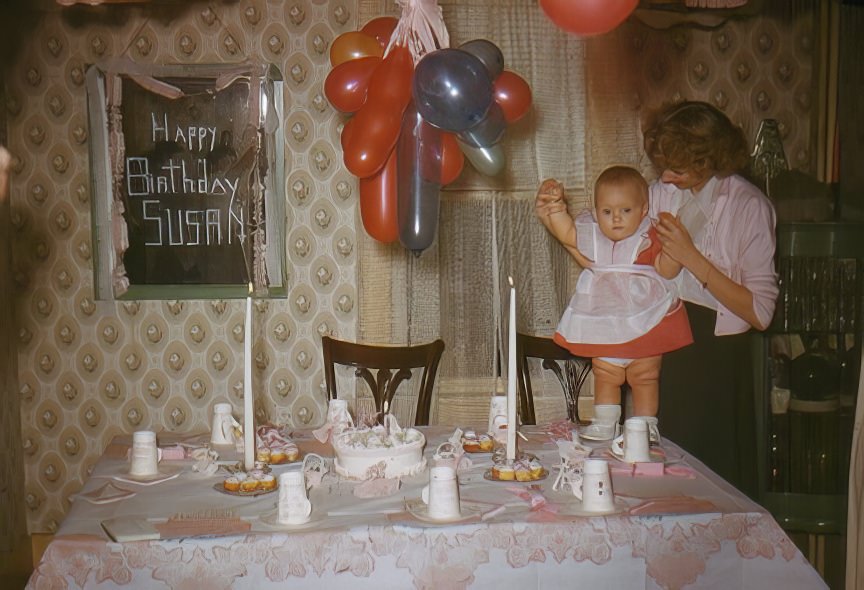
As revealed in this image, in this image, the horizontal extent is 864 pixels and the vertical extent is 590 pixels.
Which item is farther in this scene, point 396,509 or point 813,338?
point 813,338

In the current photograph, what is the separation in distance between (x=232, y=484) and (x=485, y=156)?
1.05m

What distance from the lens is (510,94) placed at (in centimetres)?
232

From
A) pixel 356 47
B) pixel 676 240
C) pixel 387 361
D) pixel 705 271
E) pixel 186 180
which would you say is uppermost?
pixel 356 47

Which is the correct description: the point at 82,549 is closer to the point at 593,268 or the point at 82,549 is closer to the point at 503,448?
the point at 503,448

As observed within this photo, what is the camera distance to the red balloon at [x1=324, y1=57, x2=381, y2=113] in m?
2.28

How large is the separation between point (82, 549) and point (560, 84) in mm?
2191

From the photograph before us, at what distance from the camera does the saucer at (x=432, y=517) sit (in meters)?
1.64

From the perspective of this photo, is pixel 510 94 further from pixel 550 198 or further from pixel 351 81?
pixel 550 198

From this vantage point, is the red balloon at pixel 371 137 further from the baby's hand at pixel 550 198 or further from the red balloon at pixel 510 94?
the baby's hand at pixel 550 198

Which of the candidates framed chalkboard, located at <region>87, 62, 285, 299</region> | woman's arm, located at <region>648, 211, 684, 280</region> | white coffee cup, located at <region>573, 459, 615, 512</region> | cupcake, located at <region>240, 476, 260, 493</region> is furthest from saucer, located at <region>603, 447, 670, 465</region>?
framed chalkboard, located at <region>87, 62, 285, 299</region>

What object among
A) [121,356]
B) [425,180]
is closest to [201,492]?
[425,180]

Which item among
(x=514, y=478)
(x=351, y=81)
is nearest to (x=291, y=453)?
(x=514, y=478)

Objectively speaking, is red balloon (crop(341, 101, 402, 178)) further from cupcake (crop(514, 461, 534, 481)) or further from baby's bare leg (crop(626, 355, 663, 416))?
baby's bare leg (crop(626, 355, 663, 416))

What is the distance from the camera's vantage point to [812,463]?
3053 millimetres
